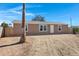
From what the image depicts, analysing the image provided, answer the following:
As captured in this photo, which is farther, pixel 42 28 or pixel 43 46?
pixel 42 28

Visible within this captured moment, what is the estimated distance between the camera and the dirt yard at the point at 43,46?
707cm

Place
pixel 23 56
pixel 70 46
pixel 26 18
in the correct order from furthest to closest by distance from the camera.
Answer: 1. pixel 26 18
2. pixel 70 46
3. pixel 23 56

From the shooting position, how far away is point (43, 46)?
24.8ft

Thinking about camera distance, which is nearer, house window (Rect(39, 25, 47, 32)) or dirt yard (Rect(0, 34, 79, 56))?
dirt yard (Rect(0, 34, 79, 56))

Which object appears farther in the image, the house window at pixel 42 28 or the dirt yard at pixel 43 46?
the house window at pixel 42 28

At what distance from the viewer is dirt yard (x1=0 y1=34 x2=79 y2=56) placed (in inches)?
279

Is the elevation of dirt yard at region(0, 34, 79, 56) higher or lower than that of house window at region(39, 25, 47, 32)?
lower

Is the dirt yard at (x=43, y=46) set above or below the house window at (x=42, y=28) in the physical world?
below

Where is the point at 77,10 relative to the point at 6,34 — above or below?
above

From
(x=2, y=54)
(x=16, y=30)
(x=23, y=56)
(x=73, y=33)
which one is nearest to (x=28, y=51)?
(x=23, y=56)

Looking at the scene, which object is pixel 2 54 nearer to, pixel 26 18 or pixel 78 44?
pixel 26 18

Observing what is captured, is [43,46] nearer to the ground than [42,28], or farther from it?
nearer to the ground

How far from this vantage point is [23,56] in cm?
684

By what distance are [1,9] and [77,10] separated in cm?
296
